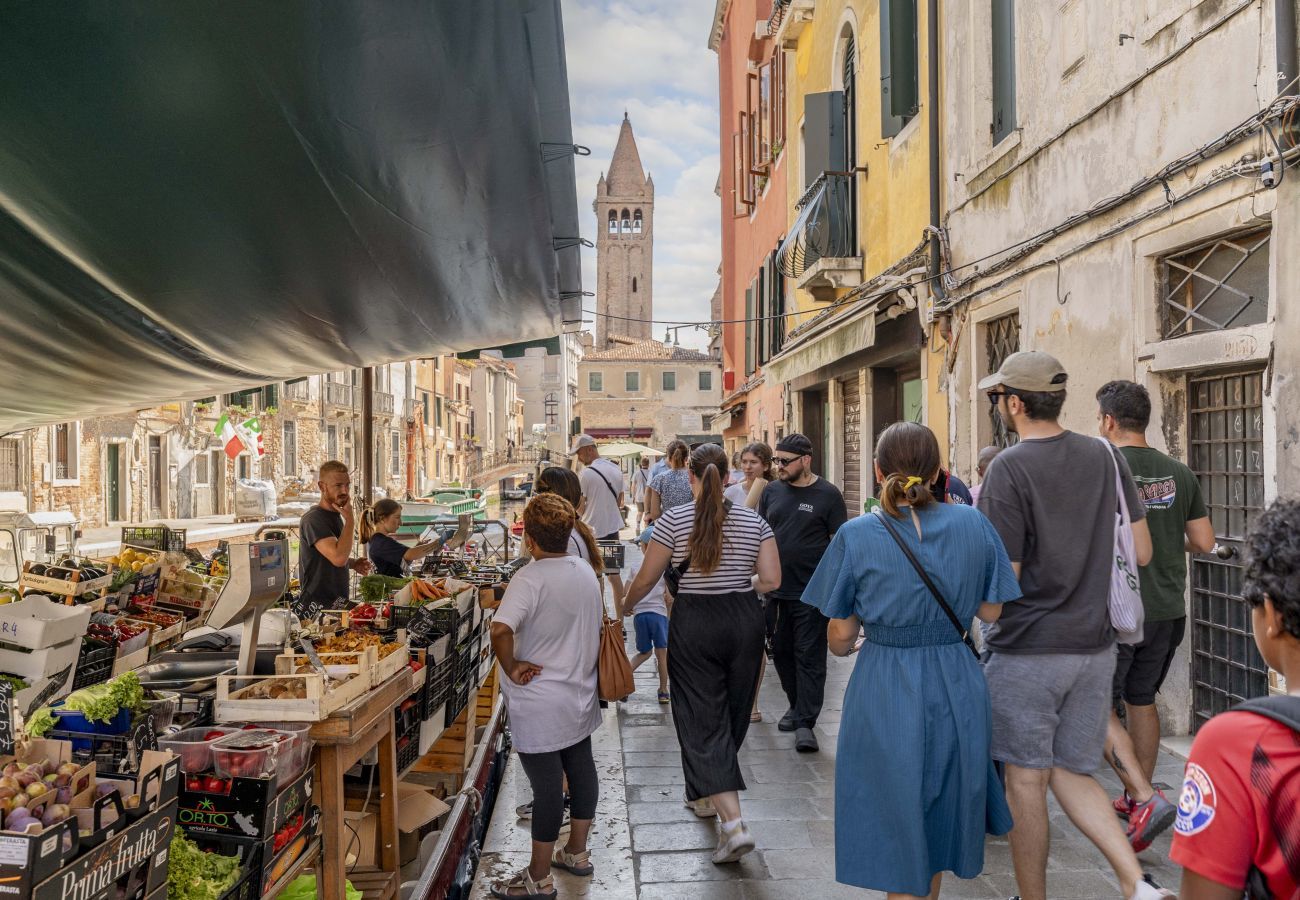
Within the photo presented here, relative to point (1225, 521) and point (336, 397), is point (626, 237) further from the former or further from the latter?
point (1225, 521)

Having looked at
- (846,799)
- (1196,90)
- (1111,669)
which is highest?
(1196,90)

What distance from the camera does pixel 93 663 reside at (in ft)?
14.0

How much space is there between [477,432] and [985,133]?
7189 cm

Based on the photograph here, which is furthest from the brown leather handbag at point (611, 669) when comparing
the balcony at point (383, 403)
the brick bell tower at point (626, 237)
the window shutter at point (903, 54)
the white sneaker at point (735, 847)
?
the brick bell tower at point (626, 237)

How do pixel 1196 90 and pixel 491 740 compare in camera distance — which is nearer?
pixel 1196 90

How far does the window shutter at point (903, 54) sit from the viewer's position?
30.3 feet

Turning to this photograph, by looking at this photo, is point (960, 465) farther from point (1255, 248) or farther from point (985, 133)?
point (1255, 248)

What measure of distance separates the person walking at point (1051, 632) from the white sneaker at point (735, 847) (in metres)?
1.18

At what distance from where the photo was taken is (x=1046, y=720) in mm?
3336

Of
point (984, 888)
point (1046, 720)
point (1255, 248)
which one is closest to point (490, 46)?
point (1046, 720)

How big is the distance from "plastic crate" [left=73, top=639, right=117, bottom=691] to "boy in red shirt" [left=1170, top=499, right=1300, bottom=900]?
4.09 meters

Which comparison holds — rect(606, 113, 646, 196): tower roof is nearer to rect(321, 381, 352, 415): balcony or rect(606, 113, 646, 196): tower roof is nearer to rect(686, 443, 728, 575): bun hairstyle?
rect(321, 381, 352, 415): balcony

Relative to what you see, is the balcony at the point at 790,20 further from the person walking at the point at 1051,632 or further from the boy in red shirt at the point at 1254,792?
the boy in red shirt at the point at 1254,792

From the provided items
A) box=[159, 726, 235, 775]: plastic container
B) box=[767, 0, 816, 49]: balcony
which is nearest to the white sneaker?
box=[159, 726, 235, 775]: plastic container
